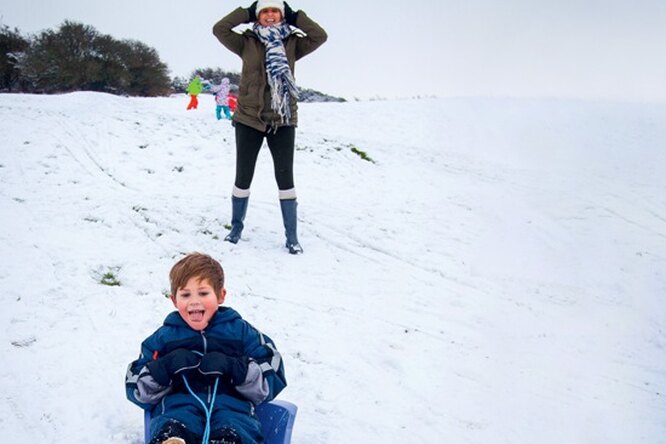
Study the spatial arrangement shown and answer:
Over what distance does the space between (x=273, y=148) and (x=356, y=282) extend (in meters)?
1.43

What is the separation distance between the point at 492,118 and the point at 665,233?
8453 mm

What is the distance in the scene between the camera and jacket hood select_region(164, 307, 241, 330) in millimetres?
2492

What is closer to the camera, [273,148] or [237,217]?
[273,148]

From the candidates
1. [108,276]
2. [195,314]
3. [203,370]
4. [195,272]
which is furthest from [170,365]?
[108,276]

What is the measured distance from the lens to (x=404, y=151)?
10523mm

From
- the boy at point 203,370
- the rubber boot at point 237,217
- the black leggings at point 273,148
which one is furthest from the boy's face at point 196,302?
the rubber boot at point 237,217

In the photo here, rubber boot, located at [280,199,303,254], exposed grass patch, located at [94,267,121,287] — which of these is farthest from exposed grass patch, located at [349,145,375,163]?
exposed grass patch, located at [94,267,121,287]

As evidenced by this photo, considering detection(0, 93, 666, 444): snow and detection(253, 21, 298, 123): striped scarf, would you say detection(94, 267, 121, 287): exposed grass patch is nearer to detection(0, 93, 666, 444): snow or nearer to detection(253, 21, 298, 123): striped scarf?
detection(0, 93, 666, 444): snow

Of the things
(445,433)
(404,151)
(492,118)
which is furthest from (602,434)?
(492,118)

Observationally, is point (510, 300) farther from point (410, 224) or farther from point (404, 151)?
point (404, 151)

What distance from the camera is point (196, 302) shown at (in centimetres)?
243

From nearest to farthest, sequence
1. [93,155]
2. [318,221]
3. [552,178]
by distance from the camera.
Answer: [318,221] → [93,155] → [552,178]

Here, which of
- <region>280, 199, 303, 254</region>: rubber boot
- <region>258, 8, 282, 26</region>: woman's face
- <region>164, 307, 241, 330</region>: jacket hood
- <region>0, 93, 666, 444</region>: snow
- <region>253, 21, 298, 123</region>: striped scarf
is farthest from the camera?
<region>280, 199, 303, 254</region>: rubber boot

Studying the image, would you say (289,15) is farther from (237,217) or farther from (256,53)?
(237,217)
